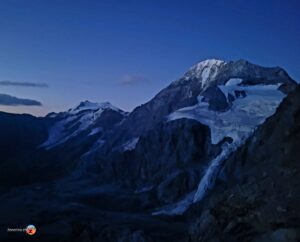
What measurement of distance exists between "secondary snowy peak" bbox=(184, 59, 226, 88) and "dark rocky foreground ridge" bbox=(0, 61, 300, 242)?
0.46m

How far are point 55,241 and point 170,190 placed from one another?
28734 mm

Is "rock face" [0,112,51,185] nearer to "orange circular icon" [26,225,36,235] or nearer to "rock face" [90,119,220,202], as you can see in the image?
"rock face" [90,119,220,202]

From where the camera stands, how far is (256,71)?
130375 millimetres

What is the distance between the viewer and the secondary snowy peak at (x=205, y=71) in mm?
136750

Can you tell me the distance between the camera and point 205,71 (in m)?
142

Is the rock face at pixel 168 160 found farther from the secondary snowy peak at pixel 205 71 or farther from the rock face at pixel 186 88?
the secondary snowy peak at pixel 205 71

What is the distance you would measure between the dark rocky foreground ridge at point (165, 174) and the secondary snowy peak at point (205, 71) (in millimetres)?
464

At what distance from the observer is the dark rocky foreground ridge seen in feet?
97.1

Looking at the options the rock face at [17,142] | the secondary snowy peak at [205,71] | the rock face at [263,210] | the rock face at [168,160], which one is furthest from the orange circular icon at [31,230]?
the secondary snowy peak at [205,71]

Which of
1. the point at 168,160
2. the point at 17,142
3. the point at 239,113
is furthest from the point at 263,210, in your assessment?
the point at 17,142

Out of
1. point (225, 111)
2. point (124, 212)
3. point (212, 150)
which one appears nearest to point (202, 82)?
point (225, 111)

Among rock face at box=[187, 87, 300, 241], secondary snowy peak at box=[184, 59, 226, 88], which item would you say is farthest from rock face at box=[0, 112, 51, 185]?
rock face at box=[187, 87, 300, 241]

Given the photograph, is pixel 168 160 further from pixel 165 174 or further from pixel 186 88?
Result: pixel 186 88
